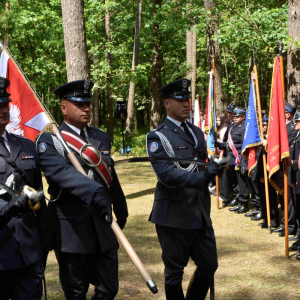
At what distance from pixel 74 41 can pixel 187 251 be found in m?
5.45

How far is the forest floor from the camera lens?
16.5ft

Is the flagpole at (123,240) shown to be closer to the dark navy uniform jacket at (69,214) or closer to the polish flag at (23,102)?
the dark navy uniform jacket at (69,214)

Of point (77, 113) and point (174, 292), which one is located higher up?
point (77, 113)

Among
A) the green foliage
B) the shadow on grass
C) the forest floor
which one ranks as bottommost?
the shadow on grass

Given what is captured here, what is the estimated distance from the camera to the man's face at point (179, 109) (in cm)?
411

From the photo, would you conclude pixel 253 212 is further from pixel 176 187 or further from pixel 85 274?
pixel 85 274

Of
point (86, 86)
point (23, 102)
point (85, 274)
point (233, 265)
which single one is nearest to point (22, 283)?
point (85, 274)

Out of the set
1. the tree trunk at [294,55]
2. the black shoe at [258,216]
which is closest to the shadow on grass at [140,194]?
the black shoe at [258,216]

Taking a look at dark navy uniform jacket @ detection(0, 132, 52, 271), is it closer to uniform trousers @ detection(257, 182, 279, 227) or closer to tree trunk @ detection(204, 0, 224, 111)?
uniform trousers @ detection(257, 182, 279, 227)

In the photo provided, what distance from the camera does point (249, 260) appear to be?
6.23m

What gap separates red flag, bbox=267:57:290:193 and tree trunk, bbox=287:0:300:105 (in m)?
2.73

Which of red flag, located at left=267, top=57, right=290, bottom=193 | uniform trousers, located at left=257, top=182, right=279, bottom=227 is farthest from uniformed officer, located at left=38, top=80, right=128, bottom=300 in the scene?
uniform trousers, located at left=257, top=182, right=279, bottom=227

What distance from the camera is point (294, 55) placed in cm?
932

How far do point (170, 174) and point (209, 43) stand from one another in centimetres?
1166
